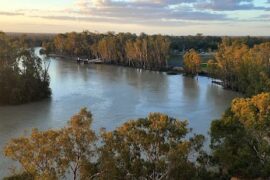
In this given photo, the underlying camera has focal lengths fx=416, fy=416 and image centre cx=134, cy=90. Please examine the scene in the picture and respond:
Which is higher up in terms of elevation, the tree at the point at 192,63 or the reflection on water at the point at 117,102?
the tree at the point at 192,63

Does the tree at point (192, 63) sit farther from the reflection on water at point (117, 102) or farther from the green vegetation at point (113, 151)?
the green vegetation at point (113, 151)

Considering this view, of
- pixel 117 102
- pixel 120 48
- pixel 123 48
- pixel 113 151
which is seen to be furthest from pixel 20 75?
pixel 120 48

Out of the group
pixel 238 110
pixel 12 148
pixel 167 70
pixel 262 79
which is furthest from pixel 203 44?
pixel 12 148

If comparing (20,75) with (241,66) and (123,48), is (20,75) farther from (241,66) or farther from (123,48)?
(123,48)

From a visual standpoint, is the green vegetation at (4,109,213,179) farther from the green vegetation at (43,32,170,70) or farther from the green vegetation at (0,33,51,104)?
the green vegetation at (43,32,170,70)

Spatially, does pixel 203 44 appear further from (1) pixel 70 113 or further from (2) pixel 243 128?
(2) pixel 243 128

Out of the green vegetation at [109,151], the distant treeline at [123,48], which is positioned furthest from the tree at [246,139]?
the distant treeline at [123,48]
